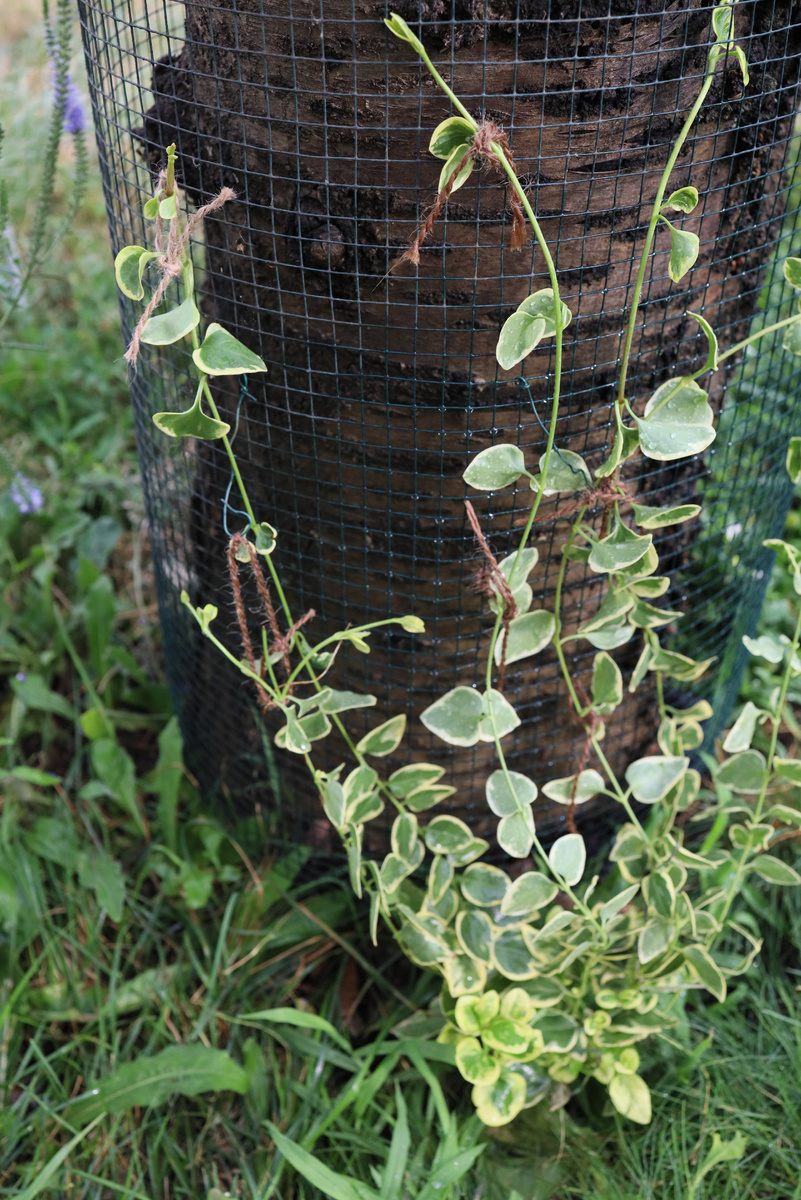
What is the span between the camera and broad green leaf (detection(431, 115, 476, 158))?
2.90 ft

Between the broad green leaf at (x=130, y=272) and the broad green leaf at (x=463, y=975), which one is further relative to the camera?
the broad green leaf at (x=463, y=975)

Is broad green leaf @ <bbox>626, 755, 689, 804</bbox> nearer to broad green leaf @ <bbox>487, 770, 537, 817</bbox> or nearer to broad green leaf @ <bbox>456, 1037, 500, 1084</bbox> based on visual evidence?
broad green leaf @ <bbox>487, 770, 537, 817</bbox>

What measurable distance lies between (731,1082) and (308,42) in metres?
1.55

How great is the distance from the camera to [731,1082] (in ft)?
4.92

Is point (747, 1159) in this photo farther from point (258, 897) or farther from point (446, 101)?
point (446, 101)

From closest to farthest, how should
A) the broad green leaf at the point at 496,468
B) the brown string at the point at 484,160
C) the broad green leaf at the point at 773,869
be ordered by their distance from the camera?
the brown string at the point at 484,160, the broad green leaf at the point at 496,468, the broad green leaf at the point at 773,869

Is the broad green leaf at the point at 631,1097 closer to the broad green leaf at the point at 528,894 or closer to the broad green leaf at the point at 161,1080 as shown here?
the broad green leaf at the point at 528,894

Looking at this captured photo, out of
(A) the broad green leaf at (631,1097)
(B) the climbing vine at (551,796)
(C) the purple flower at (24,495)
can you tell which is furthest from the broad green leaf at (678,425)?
(C) the purple flower at (24,495)

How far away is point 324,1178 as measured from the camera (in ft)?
4.13

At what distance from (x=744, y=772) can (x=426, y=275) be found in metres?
0.86

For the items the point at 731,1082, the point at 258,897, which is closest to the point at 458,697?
the point at 258,897

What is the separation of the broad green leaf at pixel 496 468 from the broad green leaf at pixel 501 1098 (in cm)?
81

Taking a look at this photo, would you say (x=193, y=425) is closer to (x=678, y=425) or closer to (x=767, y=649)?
(x=678, y=425)

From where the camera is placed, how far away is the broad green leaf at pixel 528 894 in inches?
50.5
